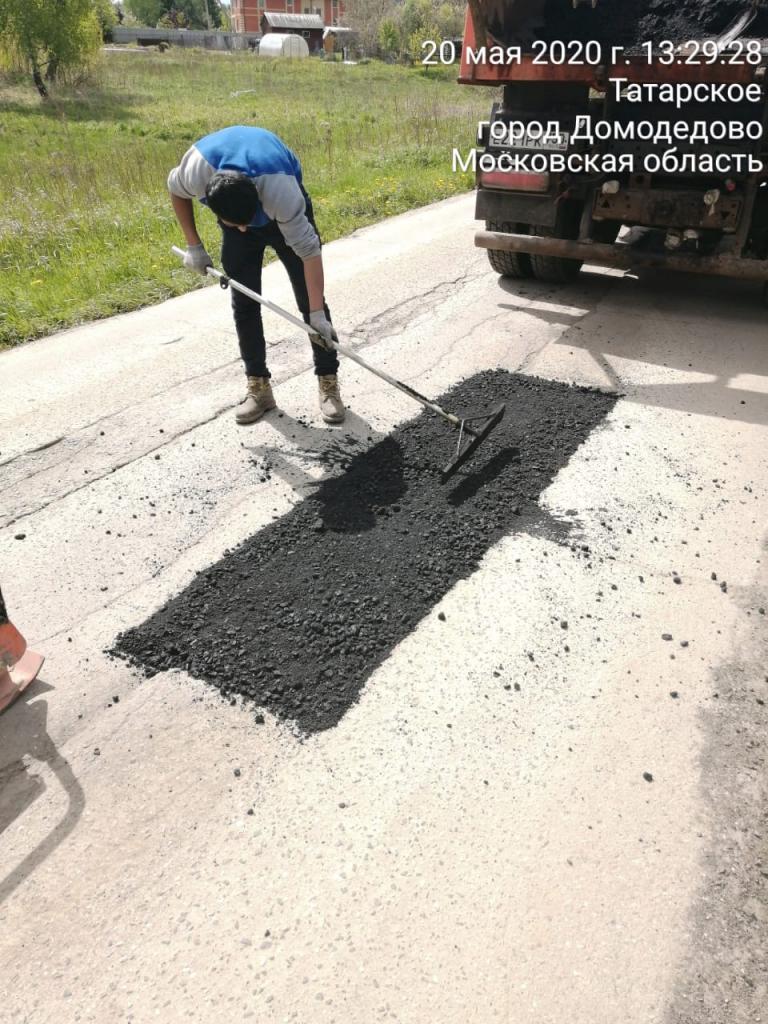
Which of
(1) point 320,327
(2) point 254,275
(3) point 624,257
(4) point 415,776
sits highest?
(2) point 254,275

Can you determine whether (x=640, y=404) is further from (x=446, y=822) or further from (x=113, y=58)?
(x=113, y=58)

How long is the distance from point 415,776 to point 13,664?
4.65ft

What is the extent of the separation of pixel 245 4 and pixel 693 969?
7708cm

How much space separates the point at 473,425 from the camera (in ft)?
12.9

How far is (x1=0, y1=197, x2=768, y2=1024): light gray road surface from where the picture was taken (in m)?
1.67

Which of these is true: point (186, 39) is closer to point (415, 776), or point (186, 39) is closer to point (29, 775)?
point (29, 775)

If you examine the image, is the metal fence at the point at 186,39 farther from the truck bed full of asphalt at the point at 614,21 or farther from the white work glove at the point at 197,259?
the white work glove at the point at 197,259

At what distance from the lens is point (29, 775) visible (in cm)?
217

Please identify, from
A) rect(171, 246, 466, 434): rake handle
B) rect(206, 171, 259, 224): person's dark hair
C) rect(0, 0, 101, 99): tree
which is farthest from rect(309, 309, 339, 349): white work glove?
rect(0, 0, 101, 99): tree

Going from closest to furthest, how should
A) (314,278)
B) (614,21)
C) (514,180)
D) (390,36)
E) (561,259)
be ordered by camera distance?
(314,278)
(614,21)
(514,180)
(561,259)
(390,36)

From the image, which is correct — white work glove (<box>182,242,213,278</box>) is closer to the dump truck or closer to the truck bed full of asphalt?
the dump truck

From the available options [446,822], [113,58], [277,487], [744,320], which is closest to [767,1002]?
[446,822]

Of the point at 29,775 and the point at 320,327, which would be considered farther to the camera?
the point at 320,327

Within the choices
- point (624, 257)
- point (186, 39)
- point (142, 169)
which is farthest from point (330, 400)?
point (186, 39)
